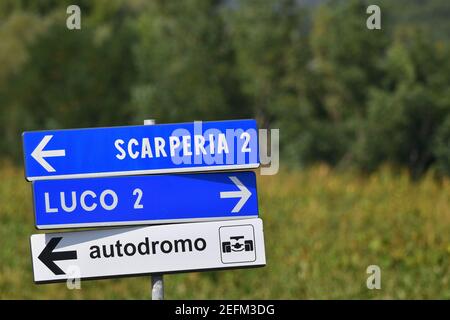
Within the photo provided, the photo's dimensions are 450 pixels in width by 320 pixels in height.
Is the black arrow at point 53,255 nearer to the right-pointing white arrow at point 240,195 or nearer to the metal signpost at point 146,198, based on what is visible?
the metal signpost at point 146,198

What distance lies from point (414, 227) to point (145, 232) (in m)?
7.56

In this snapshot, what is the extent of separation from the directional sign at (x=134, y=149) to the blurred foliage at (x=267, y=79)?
2957 cm

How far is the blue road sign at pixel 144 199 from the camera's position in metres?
4.39

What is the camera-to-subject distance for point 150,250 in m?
4.45

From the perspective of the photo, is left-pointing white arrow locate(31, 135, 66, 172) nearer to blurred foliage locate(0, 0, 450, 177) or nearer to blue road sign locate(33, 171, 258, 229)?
blue road sign locate(33, 171, 258, 229)

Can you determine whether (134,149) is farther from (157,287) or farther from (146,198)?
(157,287)

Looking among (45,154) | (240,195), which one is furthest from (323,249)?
(45,154)

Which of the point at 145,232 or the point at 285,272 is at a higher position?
the point at 145,232

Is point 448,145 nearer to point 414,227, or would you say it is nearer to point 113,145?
point 414,227

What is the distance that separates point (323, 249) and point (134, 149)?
23.1 feet

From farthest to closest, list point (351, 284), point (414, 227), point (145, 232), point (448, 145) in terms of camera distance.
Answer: point (448, 145)
point (414, 227)
point (351, 284)
point (145, 232)

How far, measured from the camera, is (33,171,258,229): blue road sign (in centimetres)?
439
